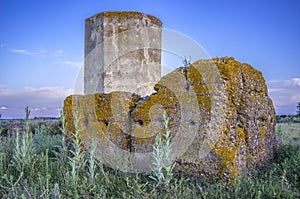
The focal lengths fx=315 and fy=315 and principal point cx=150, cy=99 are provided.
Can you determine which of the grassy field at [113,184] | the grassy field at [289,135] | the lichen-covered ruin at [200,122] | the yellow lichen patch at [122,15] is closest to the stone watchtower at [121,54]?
the yellow lichen patch at [122,15]

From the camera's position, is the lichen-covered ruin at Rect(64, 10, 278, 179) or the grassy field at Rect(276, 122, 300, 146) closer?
the lichen-covered ruin at Rect(64, 10, 278, 179)

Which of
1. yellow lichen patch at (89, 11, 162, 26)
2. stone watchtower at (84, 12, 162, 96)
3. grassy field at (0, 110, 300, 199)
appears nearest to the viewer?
grassy field at (0, 110, 300, 199)

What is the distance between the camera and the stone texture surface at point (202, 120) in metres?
4.78

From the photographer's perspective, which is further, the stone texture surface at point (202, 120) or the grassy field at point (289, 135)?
the grassy field at point (289, 135)

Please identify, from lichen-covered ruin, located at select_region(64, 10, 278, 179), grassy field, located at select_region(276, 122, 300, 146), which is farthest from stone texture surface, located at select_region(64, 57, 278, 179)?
grassy field, located at select_region(276, 122, 300, 146)

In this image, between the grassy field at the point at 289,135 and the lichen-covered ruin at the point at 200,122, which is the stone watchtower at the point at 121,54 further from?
the grassy field at the point at 289,135

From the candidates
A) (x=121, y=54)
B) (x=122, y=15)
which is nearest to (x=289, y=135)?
(x=121, y=54)

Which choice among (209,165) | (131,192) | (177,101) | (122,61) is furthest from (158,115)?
(122,61)

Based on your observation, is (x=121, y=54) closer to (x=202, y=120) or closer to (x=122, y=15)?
(x=122, y=15)

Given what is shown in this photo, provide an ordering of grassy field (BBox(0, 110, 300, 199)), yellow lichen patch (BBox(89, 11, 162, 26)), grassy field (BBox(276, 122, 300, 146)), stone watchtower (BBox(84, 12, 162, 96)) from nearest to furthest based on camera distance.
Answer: grassy field (BBox(0, 110, 300, 199)) → grassy field (BBox(276, 122, 300, 146)) → stone watchtower (BBox(84, 12, 162, 96)) → yellow lichen patch (BBox(89, 11, 162, 26))

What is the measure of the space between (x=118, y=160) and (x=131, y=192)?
1438 millimetres

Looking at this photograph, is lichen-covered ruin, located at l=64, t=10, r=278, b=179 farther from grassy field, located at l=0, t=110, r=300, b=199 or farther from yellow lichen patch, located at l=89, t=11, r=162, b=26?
yellow lichen patch, located at l=89, t=11, r=162, b=26

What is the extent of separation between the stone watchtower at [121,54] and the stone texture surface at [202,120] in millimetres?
3395

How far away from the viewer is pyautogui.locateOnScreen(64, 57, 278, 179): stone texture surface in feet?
15.7
